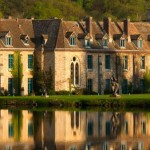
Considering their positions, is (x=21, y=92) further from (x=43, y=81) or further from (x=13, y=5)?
Result: (x=13, y=5)

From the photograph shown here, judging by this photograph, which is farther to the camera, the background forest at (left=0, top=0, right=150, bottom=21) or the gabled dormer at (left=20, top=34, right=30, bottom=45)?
the background forest at (left=0, top=0, right=150, bottom=21)

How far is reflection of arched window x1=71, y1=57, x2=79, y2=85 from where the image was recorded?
9572cm

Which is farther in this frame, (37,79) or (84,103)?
(37,79)

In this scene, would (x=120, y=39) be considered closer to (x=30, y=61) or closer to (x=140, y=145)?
(x=30, y=61)

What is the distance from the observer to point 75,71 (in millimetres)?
96312

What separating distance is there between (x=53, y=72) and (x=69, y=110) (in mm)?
20149

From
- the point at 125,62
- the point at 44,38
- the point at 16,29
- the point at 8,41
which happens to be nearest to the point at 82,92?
the point at 44,38

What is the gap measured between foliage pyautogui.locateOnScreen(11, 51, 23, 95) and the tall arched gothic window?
17.4ft

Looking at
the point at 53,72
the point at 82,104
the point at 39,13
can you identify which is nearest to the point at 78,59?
the point at 53,72

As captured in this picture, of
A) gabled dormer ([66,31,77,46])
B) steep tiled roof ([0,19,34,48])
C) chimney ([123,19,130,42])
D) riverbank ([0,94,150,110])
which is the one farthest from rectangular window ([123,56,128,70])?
riverbank ([0,94,150,110])

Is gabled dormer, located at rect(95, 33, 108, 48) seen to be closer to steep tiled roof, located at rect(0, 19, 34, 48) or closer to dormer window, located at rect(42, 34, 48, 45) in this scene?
dormer window, located at rect(42, 34, 48, 45)

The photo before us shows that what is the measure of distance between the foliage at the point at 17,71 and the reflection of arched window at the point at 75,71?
5.30 meters

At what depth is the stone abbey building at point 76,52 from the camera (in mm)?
94188

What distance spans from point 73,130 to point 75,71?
37.3 m
